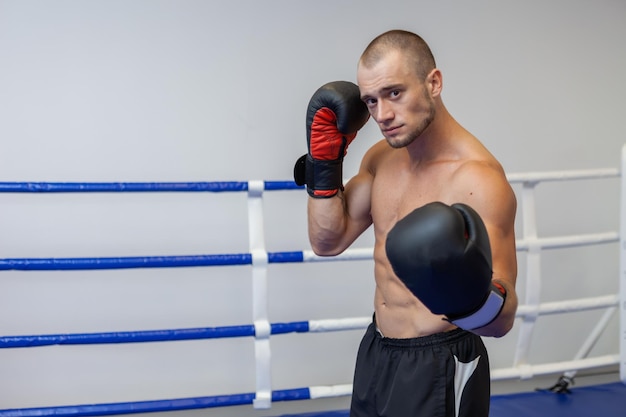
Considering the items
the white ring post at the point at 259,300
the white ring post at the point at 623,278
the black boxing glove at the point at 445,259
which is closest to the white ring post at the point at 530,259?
the white ring post at the point at 623,278

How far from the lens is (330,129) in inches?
74.7

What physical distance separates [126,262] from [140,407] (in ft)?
1.56

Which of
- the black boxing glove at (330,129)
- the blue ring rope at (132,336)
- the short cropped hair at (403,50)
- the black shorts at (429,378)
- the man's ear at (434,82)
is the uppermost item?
the short cropped hair at (403,50)

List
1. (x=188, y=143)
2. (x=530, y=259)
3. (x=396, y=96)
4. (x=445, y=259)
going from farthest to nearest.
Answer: (x=188, y=143), (x=530, y=259), (x=396, y=96), (x=445, y=259)

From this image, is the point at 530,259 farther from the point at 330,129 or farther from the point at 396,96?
the point at 396,96

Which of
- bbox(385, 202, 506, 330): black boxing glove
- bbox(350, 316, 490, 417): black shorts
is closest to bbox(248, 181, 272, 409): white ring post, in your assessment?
bbox(350, 316, 490, 417): black shorts

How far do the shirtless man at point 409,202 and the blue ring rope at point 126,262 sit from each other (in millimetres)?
689

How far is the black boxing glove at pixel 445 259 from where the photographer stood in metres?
1.31

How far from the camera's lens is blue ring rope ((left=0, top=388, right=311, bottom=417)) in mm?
2496

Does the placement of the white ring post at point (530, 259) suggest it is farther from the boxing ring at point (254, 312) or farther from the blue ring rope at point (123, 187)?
the blue ring rope at point (123, 187)

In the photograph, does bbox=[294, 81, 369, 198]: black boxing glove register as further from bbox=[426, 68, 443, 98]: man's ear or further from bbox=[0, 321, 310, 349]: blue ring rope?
bbox=[0, 321, 310, 349]: blue ring rope

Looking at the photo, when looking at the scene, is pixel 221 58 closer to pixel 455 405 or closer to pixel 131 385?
pixel 131 385

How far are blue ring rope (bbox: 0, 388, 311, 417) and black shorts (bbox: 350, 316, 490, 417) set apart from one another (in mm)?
876

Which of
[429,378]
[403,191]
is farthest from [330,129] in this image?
[429,378]
